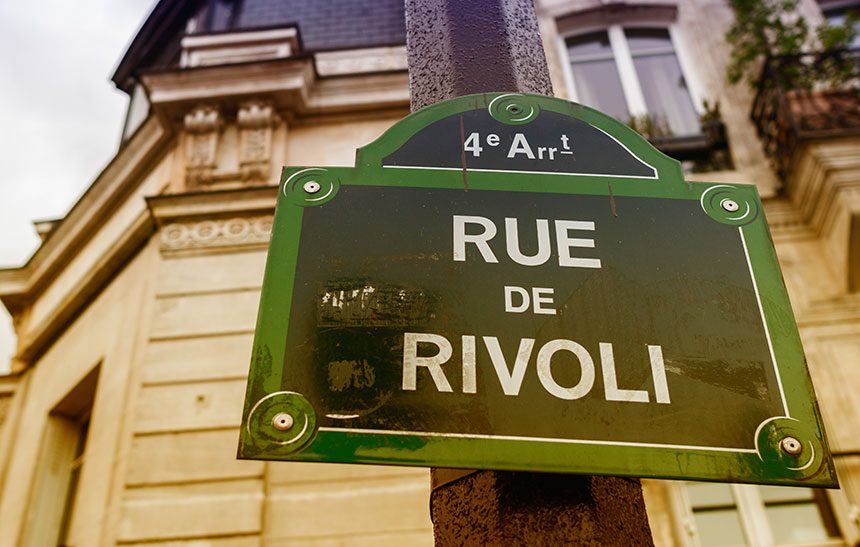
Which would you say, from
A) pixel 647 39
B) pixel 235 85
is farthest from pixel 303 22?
pixel 647 39

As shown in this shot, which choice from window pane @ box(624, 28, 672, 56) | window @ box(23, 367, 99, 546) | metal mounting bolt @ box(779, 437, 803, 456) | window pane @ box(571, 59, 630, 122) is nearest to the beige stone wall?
window @ box(23, 367, 99, 546)

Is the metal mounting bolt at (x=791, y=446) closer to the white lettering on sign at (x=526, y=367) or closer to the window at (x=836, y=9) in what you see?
the white lettering on sign at (x=526, y=367)

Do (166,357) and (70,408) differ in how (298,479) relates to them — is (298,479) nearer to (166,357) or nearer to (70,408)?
(166,357)

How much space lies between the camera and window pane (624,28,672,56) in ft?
32.3

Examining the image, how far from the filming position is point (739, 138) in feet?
27.9

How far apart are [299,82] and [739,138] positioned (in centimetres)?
472

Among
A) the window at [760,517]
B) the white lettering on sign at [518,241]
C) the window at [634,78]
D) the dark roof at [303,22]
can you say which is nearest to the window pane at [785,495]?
the window at [760,517]

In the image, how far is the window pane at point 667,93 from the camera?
8945mm

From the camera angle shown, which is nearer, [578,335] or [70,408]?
[578,335]

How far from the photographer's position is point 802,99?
8000 mm

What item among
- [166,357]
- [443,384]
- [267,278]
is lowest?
[443,384]

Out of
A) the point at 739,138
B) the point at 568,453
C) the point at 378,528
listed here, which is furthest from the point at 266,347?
the point at 739,138

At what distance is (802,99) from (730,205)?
A: 7.00 metres

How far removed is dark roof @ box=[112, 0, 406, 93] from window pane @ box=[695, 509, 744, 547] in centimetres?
607
